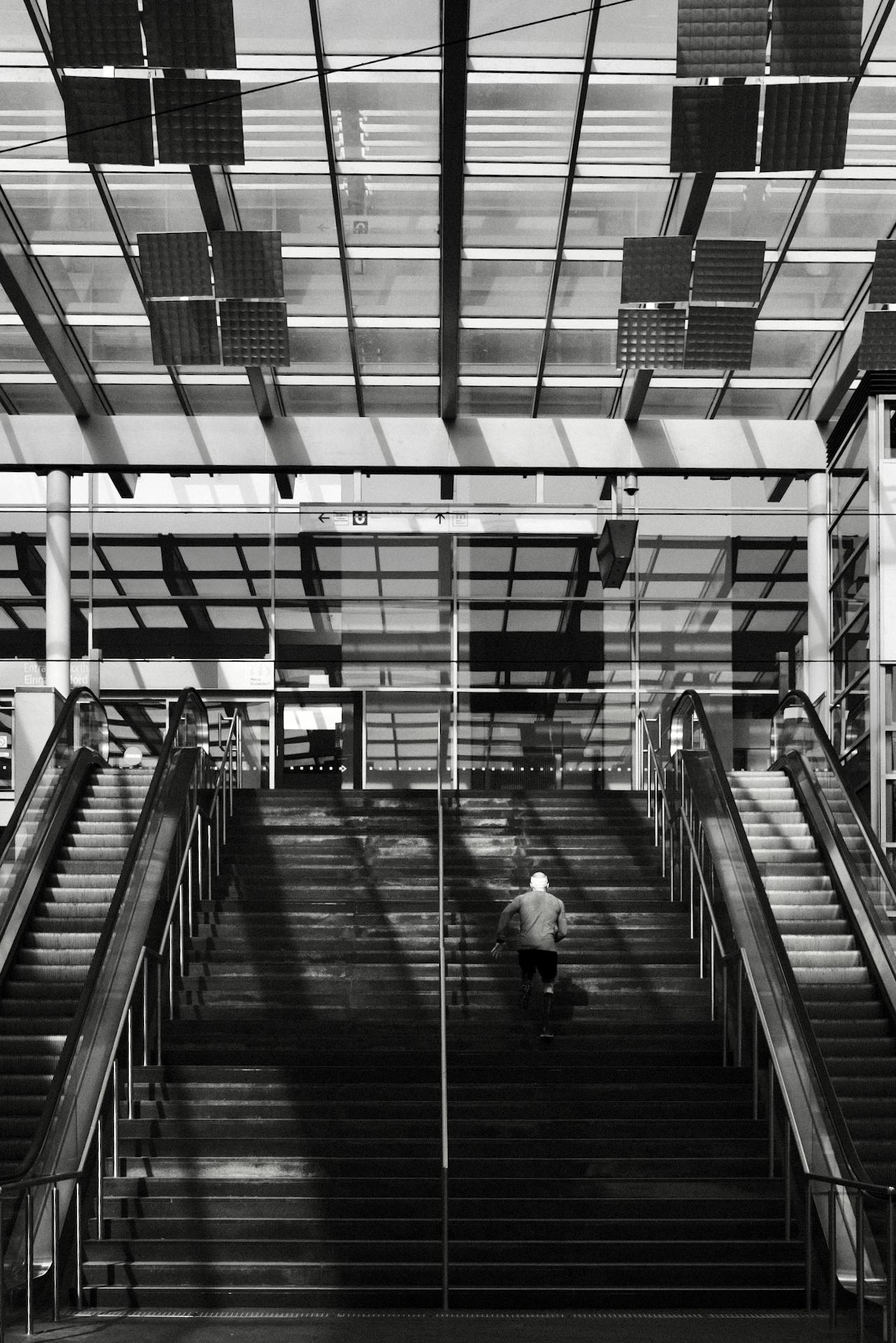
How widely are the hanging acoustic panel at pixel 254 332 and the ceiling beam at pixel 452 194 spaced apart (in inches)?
81.7

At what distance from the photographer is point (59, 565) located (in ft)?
74.9

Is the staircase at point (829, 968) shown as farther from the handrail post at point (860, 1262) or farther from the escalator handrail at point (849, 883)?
the handrail post at point (860, 1262)

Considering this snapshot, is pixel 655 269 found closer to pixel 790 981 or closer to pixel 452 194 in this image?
pixel 452 194

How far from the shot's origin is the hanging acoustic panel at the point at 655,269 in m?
16.0

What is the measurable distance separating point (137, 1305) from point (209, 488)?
53.8 feet

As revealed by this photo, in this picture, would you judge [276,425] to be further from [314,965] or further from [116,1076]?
[116,1076]

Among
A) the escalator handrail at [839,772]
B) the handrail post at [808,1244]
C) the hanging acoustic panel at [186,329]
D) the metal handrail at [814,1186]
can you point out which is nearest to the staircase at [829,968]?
the escalator handrail at [839,772]

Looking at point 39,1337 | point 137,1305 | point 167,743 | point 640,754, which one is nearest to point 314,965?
point 167,743

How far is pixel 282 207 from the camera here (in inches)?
730

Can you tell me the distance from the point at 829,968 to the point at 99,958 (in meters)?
5.36

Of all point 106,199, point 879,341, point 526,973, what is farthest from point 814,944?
point 106,199

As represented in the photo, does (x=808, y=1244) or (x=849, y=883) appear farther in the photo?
(x=849, y=883)

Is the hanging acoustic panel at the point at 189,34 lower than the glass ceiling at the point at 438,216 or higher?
lower

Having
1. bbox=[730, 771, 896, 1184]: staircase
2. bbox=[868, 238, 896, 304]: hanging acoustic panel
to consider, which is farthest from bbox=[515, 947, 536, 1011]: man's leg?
bbox=[868, 238, 896, 304]: hanging acoustic panel
